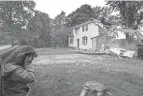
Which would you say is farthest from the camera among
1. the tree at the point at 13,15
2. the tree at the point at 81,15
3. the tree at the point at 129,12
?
the tree at the point at 81,15

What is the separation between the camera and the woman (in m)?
1.43

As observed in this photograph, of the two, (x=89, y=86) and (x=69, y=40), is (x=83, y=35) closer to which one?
(x=69, y=40)

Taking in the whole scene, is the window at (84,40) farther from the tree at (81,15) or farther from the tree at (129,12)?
the tree at (81,15)

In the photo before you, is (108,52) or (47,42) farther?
(47,42)

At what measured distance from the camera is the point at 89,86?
3.86 m

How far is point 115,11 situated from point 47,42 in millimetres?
15424

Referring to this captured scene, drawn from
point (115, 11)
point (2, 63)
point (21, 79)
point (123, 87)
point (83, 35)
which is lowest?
point (123, 87)

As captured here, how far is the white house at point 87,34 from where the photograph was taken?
24.8 meters

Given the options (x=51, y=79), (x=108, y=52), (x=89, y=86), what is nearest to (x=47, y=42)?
(x=108, y=52)

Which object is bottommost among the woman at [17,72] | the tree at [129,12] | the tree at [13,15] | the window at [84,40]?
the woman at [17,72]

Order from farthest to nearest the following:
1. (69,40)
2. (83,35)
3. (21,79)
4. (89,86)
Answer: (69,40) < (83,35) < (89,86) < (21,79)

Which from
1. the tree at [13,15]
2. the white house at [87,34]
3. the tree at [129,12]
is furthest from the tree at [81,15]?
the tree at [13,15]

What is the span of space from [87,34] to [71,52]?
303 inches

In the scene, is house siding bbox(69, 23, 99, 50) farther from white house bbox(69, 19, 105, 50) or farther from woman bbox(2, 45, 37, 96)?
woman bbox(2, 45, 37, 96)
